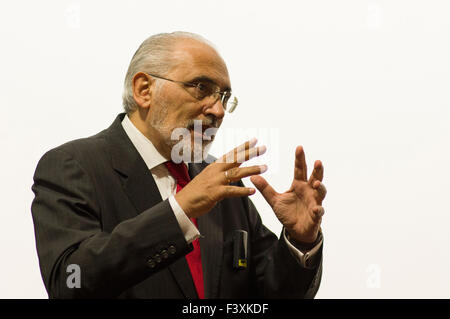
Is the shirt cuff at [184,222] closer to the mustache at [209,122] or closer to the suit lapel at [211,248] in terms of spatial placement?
the suit lapel at [211,248]

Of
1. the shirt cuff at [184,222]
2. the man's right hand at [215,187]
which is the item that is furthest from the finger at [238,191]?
the shirt cuff at [184,222]

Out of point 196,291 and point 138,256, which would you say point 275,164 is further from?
point 138,256

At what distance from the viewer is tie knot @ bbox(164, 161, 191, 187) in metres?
2.13

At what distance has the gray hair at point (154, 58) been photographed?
217 cm

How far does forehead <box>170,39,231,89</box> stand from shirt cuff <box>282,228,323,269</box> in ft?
1.94

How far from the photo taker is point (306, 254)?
2.01 metres

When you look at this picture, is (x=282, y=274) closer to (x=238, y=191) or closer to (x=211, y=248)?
(x=211, y=248)

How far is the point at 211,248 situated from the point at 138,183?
32 cm

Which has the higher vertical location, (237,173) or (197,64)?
(197,64)

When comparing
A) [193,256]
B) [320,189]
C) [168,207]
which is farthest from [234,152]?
[193,256]

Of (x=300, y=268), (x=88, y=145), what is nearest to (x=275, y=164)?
(x=300, y=268)

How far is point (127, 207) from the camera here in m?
1.93

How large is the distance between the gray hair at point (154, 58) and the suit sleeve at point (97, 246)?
0.55 meters

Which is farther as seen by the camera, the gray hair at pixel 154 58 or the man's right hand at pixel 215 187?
the gray hair at pixel 154 58
